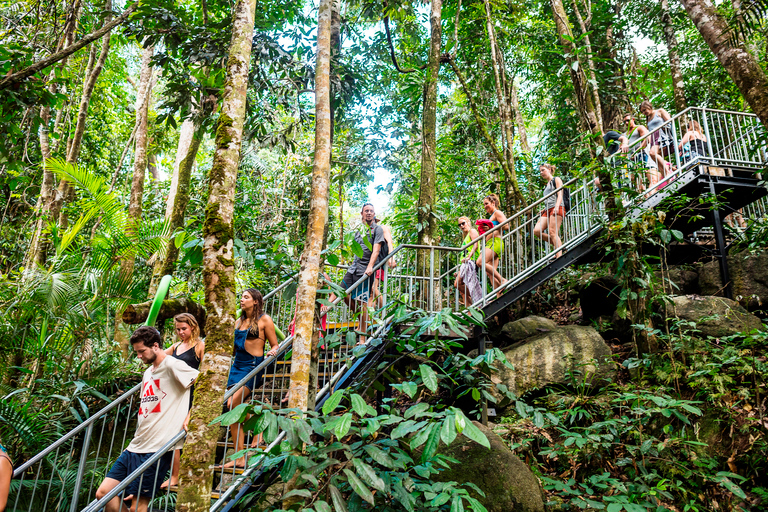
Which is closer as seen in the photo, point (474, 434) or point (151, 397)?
point (474, 434)

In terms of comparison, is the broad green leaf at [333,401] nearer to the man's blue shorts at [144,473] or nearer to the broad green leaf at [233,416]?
the broad green leaf at [233,416]

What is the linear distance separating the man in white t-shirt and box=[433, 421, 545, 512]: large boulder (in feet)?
7.25

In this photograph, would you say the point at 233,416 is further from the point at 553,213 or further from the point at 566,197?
the point at 566,197

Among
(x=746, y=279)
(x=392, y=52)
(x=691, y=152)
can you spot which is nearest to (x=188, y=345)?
(x=392, y=52)

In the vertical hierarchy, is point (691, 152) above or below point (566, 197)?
above

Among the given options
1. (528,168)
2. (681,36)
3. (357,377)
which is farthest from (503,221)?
(681,36)

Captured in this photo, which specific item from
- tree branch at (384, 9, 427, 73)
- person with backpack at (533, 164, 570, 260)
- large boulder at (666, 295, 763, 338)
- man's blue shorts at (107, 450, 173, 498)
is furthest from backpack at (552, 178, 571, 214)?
man's blue shorts at (107, 450, 173, 498)

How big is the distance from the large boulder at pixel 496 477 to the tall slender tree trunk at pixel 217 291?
2135 millimetres

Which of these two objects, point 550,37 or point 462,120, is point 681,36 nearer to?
point 550,37

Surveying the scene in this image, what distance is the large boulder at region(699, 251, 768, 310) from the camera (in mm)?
6496

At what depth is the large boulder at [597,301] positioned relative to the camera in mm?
7160

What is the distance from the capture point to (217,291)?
300cm

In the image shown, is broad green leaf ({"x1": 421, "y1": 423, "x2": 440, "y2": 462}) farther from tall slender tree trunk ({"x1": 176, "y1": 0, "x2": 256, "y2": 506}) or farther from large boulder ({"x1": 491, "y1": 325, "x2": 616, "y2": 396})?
large boulder ({"x1": 491, "y1": 325, "x2": 616, "y2": 396})

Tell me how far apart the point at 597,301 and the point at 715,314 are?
5.92 feet
